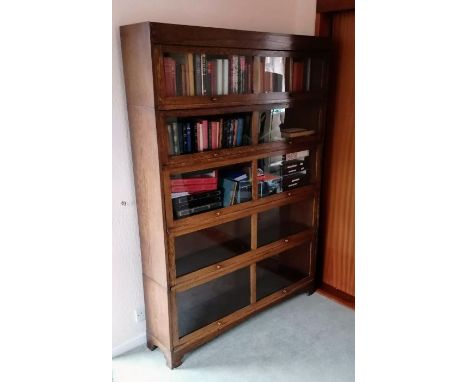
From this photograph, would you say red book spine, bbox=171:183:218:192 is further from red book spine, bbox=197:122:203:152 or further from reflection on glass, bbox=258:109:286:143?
reflection on glass, bbox=258:109:286:143

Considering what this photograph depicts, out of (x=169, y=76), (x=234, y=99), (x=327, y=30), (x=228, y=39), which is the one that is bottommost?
(x=234, y=99)

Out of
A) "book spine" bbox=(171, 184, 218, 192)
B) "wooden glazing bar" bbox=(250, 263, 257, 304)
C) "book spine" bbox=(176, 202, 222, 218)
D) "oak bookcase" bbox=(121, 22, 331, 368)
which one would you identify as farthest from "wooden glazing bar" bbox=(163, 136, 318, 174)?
"wooden glazing bar" bbox=(250, 263, 257, 304)

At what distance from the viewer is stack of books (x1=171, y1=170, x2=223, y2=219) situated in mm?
2096

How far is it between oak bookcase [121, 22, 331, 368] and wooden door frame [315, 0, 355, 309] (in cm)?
16

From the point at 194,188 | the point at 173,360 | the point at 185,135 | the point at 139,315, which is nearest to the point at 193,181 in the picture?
the point at 194,188

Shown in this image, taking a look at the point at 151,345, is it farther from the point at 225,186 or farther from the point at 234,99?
the point at 234,99

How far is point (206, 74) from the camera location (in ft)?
6.73

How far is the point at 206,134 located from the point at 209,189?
12.4 inches

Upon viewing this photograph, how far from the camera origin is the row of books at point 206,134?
6.63 ft
